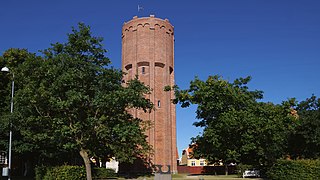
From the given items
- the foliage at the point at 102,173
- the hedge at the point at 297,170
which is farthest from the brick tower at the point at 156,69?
the hedge at the point at 297,170

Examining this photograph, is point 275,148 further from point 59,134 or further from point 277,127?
point 59,134

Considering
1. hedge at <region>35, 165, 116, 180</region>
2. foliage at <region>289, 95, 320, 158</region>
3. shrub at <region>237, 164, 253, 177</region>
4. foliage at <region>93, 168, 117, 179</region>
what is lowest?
foliage at <region>93, 168, 117, 179</region>

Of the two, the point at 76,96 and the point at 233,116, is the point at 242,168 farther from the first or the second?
the point at 76,96

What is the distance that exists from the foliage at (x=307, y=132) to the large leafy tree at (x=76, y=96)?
18368 mm

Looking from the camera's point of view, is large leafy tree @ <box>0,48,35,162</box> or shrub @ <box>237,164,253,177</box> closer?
large leafy tree @ <box>0,48,35,162</box>

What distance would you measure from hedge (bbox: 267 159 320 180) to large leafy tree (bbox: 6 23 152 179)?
37.6 feet

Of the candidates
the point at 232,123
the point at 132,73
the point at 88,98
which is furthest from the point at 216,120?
the point at 132,73

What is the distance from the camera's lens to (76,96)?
2081cm

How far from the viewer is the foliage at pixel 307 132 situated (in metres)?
33.4

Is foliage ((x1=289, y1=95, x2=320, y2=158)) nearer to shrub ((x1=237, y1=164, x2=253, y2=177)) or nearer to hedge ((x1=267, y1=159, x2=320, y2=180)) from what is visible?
shrub ((x1=237, y1=164, x2=253, y2=177))

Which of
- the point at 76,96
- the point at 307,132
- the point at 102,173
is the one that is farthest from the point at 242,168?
the point at 76,96

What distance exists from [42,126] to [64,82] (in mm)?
4950

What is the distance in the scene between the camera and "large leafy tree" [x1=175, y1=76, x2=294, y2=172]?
27.3 meters

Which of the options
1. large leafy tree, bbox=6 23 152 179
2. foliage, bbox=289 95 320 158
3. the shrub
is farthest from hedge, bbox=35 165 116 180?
foliage, bbox=289 95 320 158
